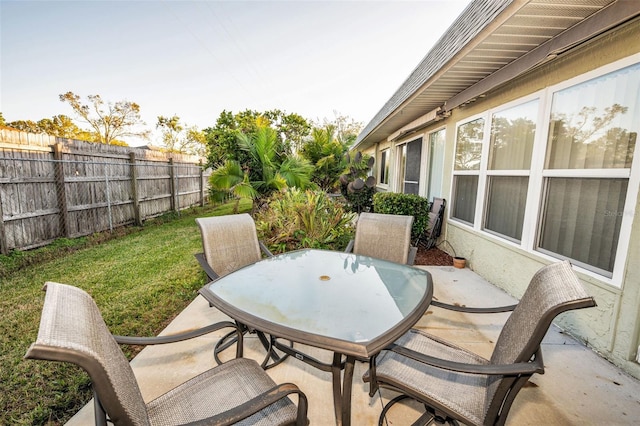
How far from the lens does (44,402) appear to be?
6.56 feet

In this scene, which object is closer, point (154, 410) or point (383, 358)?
point (154, 410)

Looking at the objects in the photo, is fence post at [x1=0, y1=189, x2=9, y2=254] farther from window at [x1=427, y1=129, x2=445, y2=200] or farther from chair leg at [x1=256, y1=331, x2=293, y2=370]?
window at [x1=427, y1=129, x2=445, y2=200]

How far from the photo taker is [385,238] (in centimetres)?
323

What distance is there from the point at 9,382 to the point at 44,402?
475mm

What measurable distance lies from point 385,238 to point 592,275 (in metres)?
1.89

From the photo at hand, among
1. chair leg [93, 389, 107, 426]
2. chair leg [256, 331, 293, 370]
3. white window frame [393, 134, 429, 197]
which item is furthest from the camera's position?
white window frame [393, 134, 429, 197]

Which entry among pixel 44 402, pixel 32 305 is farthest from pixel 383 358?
pixel 32 305

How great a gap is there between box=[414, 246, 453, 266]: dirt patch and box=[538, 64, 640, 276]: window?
187 cm

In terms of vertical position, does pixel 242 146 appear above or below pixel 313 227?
above

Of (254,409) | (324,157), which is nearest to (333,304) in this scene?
(254,409)

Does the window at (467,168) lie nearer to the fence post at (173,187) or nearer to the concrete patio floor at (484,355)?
the concrete patio floor at (484,355)

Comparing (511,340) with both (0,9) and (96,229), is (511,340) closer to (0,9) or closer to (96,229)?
(96,229)

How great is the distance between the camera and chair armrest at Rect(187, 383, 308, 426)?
105 centimetres

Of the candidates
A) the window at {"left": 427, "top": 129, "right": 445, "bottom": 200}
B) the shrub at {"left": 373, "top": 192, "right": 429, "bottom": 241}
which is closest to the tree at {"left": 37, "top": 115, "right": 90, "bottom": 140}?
the window at {"left": 427, "top": 129, "right": 445, "bottom": 200}
